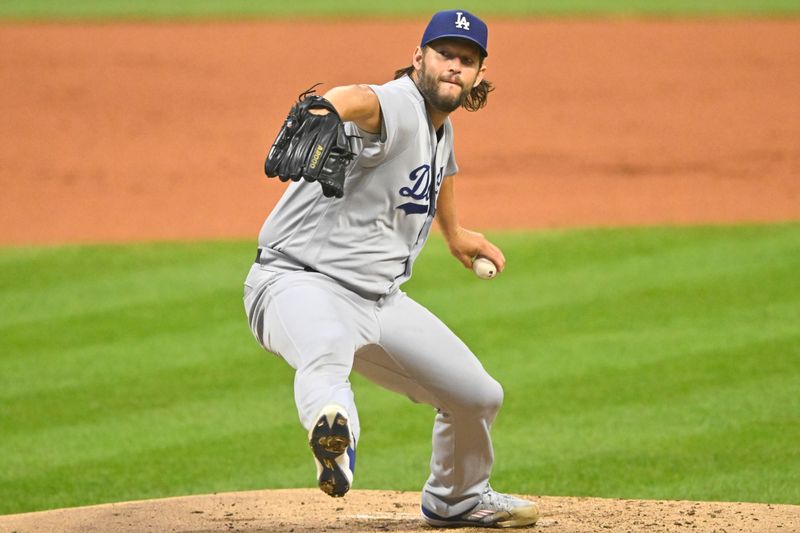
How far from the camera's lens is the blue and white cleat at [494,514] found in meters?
5.14

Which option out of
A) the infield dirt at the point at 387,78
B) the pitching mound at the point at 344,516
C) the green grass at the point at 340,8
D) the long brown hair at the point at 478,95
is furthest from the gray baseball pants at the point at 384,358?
the green grass at the point at 340,8

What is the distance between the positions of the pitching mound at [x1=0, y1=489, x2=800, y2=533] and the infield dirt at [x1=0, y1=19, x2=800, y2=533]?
553cm

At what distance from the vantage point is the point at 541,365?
7.91m

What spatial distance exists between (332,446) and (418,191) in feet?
3.52

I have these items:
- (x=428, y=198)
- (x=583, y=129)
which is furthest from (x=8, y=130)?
(x=428, y=198)

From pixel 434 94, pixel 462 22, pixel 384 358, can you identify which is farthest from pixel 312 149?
pixel 384 358

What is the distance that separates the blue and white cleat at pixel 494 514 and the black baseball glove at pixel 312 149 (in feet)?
5.37

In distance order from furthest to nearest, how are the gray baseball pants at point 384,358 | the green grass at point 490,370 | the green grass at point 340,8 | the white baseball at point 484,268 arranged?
the green grass at point 340,8 < the green grass at point 490,370 < the white baseball at point 484,268 < the gray baseball pants at point 384,358

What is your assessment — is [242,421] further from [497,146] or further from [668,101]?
[668,101]

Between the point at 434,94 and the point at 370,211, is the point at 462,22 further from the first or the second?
the point at 370,211

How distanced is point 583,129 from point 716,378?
673 cm

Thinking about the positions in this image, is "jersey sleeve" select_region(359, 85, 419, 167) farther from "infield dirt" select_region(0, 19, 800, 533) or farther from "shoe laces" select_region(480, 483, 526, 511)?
"infield dirt" select_region(0, 19, 800, 533)

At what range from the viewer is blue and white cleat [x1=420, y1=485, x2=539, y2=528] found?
514 centimetres

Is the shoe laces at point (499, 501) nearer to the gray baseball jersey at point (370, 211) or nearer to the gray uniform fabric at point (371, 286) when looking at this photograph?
the gray uniform fabric at point (371, 286)
